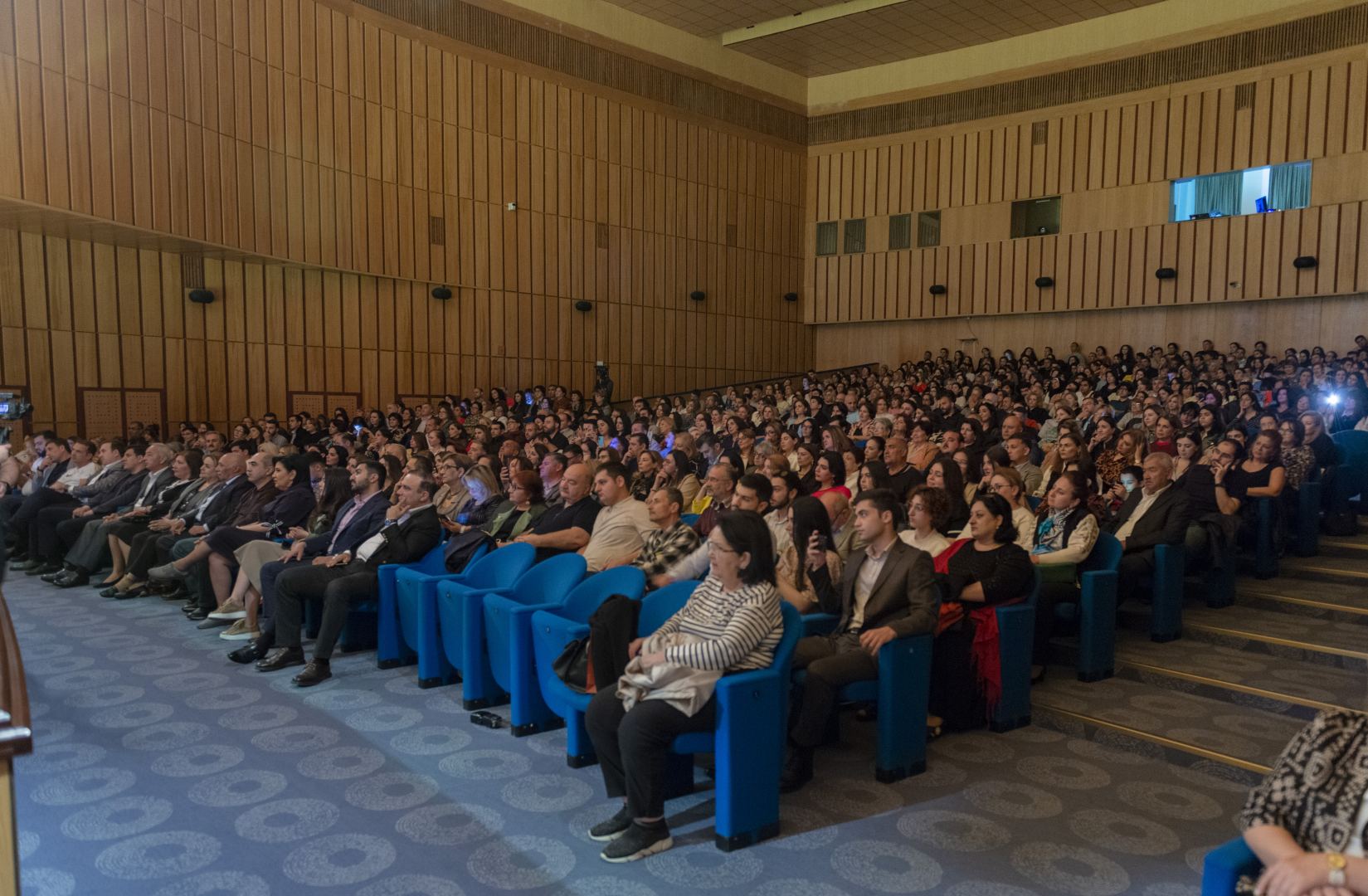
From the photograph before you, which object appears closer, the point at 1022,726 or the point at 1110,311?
the point at 1022,726

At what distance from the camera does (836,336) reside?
58.2 feet

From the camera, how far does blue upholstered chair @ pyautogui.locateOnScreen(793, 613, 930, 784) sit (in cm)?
317

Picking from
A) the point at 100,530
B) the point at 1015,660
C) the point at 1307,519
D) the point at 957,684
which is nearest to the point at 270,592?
the point at 100,530

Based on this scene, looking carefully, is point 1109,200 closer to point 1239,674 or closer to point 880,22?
point 880,22

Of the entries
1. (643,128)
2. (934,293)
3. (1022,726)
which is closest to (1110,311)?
(934,293)

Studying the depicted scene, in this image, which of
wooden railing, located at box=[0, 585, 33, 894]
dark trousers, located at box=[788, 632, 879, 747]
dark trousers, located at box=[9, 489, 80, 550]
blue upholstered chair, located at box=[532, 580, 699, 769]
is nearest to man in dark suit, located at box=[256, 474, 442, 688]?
blue upholstered chair, located at box=[532, 580, 699, 769]

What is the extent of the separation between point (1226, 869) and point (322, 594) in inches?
159

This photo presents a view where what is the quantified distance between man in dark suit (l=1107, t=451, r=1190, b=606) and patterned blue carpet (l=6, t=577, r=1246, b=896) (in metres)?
1.25

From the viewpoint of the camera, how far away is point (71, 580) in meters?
6.51

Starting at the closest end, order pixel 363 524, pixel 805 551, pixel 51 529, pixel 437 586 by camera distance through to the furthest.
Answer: pixel 805 551
pixel 437 586
pixel 363 524
pixel 51 529

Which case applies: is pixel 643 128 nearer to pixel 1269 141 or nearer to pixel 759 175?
pixel 759 175

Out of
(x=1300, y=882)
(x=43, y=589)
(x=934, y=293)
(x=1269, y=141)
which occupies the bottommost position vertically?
(x=43, y=589)

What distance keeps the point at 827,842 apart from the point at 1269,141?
13.6 meters

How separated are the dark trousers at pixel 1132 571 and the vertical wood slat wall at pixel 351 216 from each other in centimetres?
904
